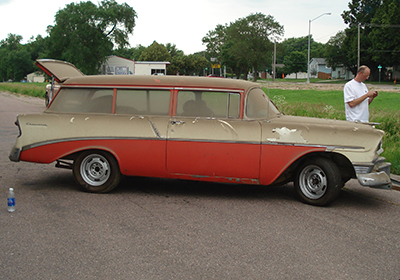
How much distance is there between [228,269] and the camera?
3.93m

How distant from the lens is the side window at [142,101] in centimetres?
→ 644

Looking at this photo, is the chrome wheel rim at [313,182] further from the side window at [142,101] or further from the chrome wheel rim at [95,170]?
the chrome wheel rim at [95,170]

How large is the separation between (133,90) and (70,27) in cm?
7609

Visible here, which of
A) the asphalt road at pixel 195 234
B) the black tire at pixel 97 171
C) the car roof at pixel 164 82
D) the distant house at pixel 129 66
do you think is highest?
the distant house at pixel 129 66

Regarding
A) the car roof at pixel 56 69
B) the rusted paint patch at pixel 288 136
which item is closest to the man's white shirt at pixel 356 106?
the rusted paint patch at pixel 288 136

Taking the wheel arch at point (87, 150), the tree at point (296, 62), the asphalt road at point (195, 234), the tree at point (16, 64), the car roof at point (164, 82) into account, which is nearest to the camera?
the asphalt road at point (195, 234)

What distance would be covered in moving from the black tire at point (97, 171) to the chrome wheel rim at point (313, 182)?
8.70ft

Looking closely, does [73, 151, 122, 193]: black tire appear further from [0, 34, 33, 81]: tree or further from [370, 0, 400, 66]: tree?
[0, 34, 33, 81]: tree

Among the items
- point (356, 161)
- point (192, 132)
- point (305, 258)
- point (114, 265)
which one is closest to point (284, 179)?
point (356, 161)

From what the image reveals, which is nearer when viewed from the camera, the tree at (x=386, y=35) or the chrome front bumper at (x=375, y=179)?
the chrome front bumper at (x=375, y=179)

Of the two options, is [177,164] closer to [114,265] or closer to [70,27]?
[114,265]

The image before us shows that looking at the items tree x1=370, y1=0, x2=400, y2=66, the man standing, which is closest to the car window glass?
the man standing

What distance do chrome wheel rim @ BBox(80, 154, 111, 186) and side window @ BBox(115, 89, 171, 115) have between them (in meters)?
0.77

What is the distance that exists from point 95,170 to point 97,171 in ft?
0.11
